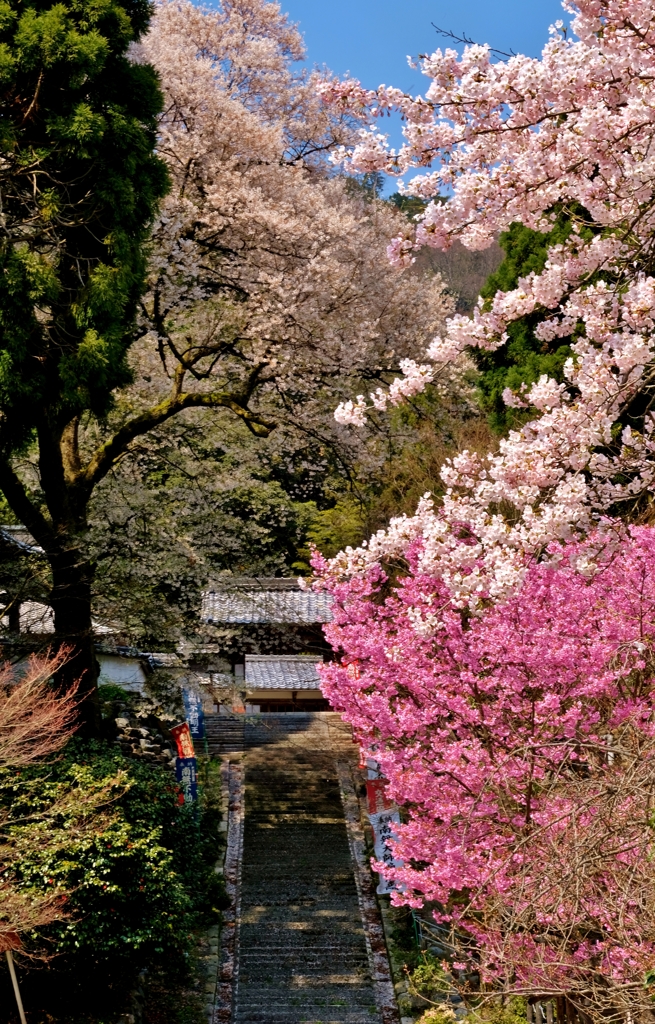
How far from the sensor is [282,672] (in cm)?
1967

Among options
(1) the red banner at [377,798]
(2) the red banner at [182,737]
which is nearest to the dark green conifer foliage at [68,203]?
(2) the red banner at [182,737]

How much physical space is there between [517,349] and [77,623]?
7.62m

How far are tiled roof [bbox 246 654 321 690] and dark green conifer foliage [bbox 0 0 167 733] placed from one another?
32.6ft

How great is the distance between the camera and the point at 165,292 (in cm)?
1155

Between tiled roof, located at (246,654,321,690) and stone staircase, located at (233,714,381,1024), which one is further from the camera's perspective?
tiled roof, located at (246,654,321,690)

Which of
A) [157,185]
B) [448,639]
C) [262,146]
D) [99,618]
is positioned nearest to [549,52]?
[448,639]

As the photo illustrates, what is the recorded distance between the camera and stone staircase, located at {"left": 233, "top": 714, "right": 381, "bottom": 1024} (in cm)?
1161

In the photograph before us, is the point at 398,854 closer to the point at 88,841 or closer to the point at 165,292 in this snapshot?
the point at 88,841

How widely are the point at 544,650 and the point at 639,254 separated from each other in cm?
340

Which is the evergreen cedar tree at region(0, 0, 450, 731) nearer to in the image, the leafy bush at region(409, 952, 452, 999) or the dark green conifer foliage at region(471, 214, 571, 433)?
the dark green conifer foliage at region(471, 214, 571, 433)

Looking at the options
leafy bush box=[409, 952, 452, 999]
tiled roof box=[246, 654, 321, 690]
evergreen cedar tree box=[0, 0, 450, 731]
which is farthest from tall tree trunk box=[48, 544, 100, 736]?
tiled roof box=[246, 654, 321, 690]

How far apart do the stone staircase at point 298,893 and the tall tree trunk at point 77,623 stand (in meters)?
3.91

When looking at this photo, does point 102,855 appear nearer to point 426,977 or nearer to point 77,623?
point 77,623

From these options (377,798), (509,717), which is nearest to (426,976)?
(377,798)
